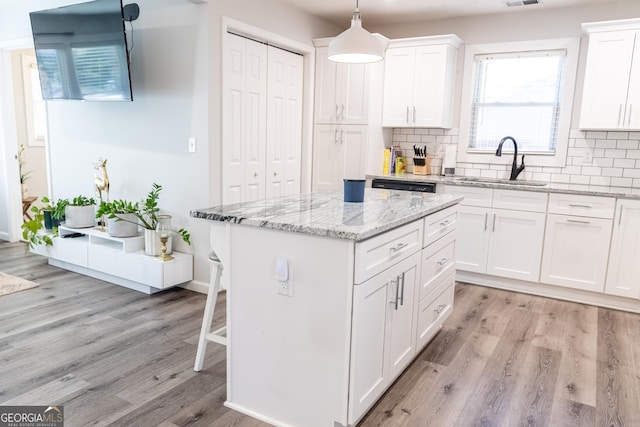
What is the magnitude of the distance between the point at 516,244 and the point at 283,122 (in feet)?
7.87

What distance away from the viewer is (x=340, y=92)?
181 inches

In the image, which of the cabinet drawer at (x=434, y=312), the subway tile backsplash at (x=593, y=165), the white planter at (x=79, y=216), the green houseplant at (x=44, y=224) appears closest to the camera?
the cabinet drawer at (x=434, y=312)

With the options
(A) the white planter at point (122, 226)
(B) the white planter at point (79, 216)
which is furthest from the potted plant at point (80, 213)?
(A) the white planter at point (122, 226)

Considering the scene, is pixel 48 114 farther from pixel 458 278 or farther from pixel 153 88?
pixel 458 278

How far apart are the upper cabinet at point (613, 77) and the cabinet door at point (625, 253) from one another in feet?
2.25

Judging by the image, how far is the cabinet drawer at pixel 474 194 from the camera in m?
4.01

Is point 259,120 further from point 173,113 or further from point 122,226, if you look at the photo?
point 122,226

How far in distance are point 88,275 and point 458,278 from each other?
337cm

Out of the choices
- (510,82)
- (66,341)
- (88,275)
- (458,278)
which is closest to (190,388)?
(66,341)

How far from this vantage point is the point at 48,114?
4.59 m

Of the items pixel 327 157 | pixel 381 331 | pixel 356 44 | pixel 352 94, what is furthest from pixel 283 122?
pixel 381 331

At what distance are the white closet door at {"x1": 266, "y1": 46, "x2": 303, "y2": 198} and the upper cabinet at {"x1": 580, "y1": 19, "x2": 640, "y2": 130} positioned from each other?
8.36 feet

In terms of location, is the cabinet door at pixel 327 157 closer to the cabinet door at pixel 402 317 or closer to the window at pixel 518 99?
the window at pixel 518 99

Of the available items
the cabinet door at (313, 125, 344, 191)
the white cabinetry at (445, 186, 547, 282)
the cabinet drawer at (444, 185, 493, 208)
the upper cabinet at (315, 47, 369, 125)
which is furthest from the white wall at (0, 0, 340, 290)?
the white cabinetry at (445, 186, 547, 282)
